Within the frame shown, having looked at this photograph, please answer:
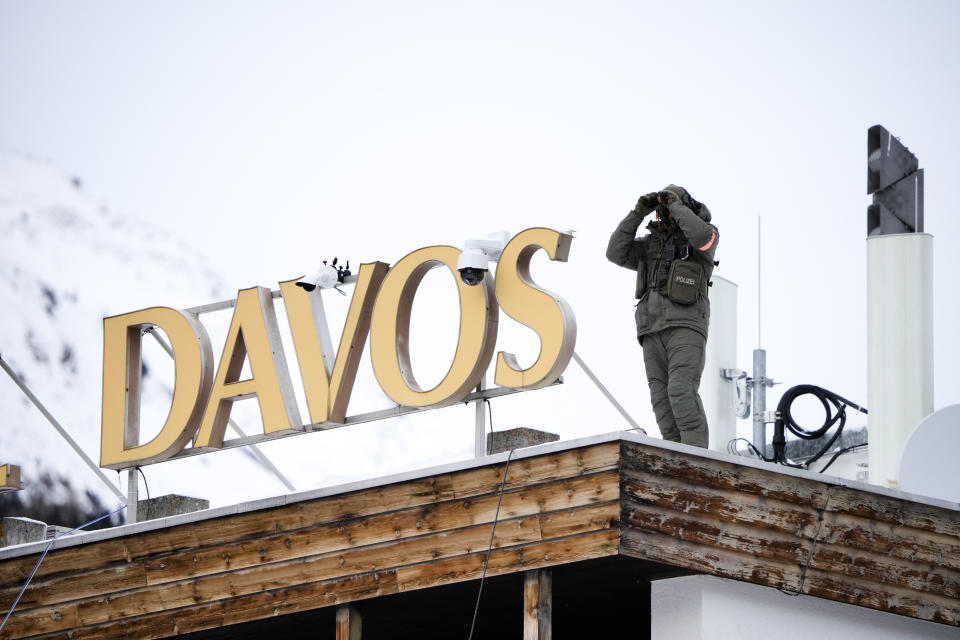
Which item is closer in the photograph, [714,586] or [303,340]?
[714,586]

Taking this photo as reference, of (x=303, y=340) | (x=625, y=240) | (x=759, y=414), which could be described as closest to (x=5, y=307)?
(x=759, y=414)

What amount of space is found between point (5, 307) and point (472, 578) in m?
38.0

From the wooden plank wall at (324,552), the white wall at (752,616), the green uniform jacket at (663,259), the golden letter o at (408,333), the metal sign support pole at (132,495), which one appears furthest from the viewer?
the metal sign support pole at (132,495)

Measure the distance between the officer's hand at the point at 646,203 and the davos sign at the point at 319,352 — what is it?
721mm

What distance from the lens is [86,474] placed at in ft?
130

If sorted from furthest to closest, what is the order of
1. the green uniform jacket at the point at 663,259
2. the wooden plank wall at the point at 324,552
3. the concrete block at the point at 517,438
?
the green uniform jacket at the point at 663,259 < the concrete block at the point at 517,438 < the wooden plank wall at the point at 324,552

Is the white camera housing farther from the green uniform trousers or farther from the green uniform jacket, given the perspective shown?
the green uniform trousers

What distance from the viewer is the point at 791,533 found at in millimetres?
8148

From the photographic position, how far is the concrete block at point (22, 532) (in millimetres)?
10922

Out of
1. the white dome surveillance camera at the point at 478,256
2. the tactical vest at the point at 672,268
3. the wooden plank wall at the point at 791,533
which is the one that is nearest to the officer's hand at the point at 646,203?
the tactical vest at the point at 672,268

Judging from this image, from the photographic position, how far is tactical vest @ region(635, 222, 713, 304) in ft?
28.2

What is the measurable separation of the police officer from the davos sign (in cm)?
55

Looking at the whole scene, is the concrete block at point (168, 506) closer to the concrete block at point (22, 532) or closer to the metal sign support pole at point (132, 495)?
the metal sign support pole at point (132, 495)

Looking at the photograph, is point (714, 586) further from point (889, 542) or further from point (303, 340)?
point (303, 340)
